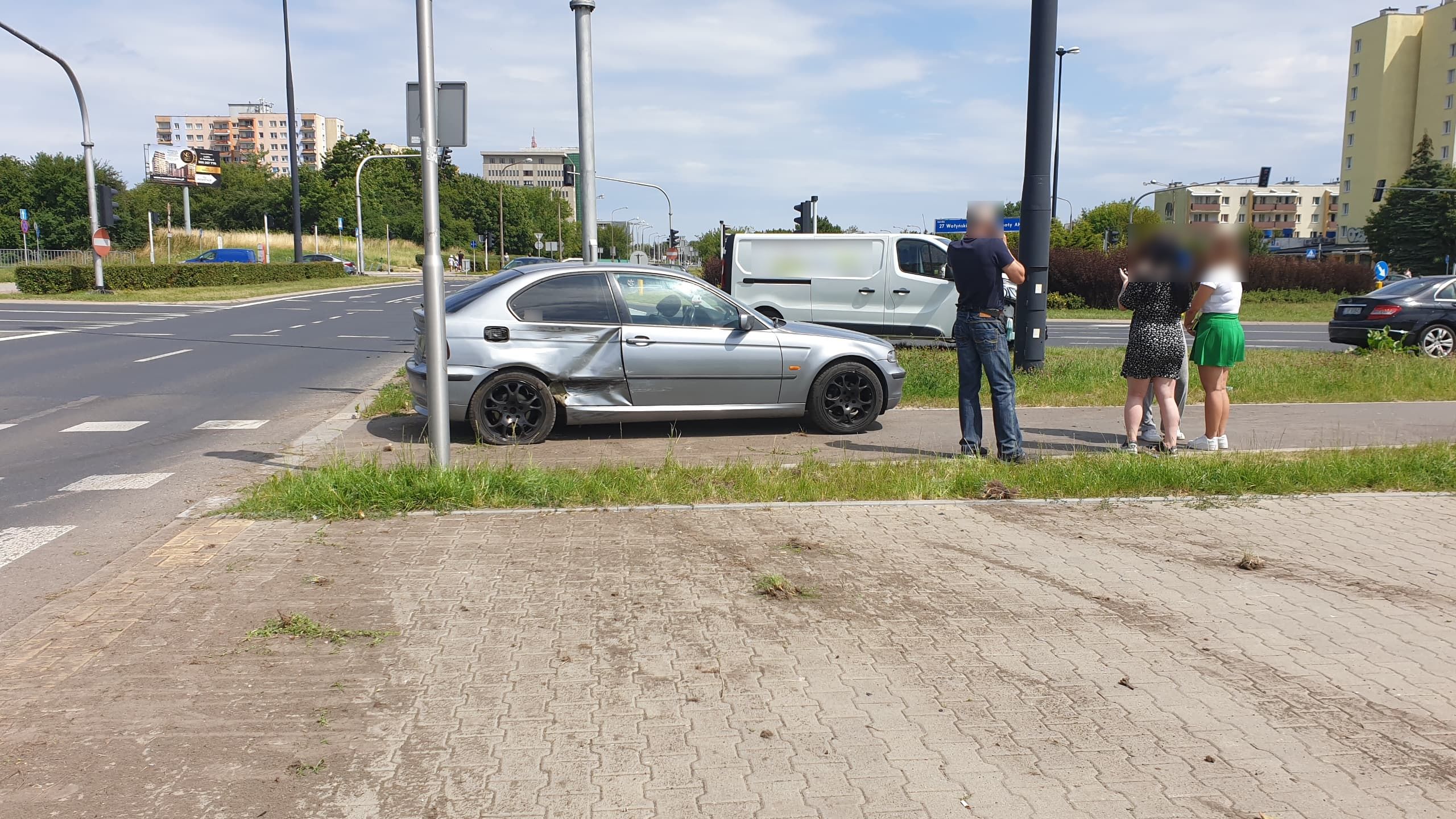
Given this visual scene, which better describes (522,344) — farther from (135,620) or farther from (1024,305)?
(1024,305)

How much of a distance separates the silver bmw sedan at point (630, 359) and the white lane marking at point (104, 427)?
324cm

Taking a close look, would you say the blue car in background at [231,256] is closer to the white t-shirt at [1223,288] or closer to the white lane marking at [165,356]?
the white lane marking at [165,356]

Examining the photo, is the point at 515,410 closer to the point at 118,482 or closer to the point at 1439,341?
the point at 118,482

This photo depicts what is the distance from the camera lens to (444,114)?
7.15 metres

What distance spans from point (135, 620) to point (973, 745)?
3.58 meters

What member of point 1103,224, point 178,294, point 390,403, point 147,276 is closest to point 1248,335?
point 390,403

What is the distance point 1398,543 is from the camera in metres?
5.96

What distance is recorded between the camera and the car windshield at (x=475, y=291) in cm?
906

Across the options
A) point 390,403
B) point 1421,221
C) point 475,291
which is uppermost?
point 1421,221

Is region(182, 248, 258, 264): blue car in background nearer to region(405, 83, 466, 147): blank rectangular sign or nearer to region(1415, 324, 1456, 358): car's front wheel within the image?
region(1415, 324, 1456, 358): car's front wheel

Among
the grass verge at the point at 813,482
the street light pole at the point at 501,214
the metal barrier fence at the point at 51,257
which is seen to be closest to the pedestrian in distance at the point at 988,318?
the grass verge at the point at 813,482

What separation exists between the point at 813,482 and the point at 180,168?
7536 centimetres

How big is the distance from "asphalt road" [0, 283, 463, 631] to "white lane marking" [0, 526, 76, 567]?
0.04 ft

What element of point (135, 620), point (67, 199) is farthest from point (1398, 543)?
point (67, 199)
